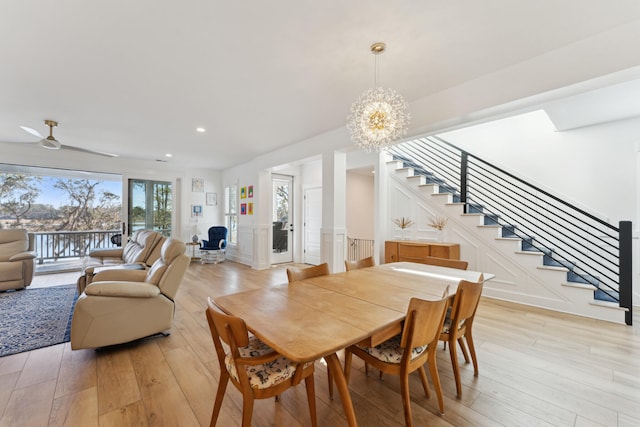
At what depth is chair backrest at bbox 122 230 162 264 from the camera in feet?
13.1

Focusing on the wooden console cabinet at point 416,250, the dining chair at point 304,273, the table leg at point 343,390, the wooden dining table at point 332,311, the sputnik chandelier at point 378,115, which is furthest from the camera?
the wooden console cabinet at point 416,250

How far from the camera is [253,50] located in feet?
7.09

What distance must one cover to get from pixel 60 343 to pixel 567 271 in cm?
581

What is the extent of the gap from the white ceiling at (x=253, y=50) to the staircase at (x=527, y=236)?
230 cm

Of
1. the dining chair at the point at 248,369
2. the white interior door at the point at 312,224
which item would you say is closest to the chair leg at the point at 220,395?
the dining chair at the point at 248,369

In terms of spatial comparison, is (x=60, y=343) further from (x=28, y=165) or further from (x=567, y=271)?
(x=567, y=271)

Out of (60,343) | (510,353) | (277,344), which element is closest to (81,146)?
(60,343)

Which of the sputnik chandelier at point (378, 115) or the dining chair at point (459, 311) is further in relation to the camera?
the sputnik chandelier at point (378, 115)

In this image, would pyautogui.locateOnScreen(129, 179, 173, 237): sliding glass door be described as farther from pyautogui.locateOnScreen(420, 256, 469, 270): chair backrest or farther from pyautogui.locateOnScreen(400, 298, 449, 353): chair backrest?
pyautogui.locateOnScreen(400, 298, 449, 353): chair backrest

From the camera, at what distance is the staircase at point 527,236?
3170mm

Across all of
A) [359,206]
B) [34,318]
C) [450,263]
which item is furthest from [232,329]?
[359,206]

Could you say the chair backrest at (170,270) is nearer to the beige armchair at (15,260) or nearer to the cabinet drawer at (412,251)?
the beige armchair at (15,260)

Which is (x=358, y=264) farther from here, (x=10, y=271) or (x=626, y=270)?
(x=10, y=271)

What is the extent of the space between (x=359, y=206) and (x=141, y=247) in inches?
184
